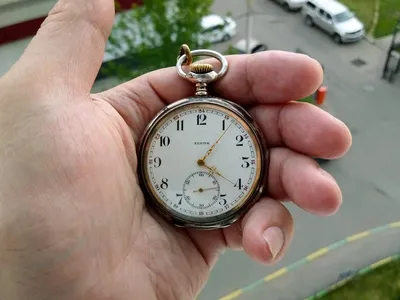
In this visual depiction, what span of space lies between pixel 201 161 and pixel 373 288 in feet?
5.97

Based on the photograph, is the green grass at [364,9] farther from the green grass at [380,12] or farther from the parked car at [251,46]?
the parked car at [251,46]

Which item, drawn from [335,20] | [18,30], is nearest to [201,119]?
[18,30]

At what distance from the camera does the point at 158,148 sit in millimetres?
1254

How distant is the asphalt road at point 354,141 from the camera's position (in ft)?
9.45

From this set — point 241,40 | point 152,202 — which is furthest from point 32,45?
point 241,40

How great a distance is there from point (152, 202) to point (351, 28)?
9.80 feet

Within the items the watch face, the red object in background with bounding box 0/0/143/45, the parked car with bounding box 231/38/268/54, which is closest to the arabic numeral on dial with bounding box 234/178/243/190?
the watch face

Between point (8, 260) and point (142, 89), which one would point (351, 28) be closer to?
point (142, 89)

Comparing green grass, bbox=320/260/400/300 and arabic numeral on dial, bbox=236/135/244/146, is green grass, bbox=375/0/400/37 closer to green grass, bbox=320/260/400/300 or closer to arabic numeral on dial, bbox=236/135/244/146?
green grass, bbox=320/260/400/300

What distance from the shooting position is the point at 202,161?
4.06 feet

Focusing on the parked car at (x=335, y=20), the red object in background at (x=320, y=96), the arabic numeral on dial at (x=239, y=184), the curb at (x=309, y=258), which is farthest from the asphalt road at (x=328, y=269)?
the arabic numeral on dial at (x=239, y=184)

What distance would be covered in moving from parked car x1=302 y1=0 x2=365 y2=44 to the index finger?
2.79 metres

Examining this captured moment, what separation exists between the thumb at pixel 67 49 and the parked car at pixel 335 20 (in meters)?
2.98

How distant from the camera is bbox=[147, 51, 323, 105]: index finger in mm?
1170
